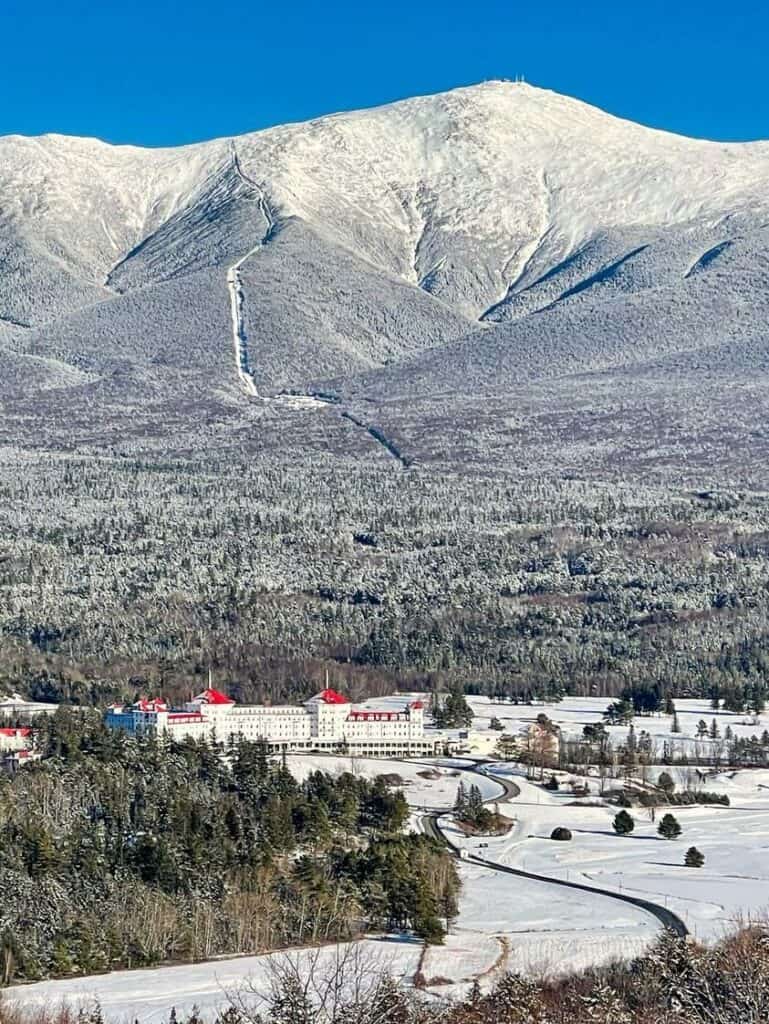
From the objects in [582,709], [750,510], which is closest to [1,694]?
[582,709]

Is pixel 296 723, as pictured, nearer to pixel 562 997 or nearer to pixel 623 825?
pixel 623 825

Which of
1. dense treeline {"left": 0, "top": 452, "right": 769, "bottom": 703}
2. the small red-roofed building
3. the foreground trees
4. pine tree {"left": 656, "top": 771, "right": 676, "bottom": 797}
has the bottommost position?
the foreground trees

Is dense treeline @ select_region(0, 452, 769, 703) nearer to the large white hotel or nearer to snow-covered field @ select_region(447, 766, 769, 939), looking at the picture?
the large white hotel

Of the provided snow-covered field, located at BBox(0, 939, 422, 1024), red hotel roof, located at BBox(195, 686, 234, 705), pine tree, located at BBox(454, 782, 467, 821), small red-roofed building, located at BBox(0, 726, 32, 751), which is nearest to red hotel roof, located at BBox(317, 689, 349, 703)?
red hotel roof, located at BBox(195, 686, 234, 705)

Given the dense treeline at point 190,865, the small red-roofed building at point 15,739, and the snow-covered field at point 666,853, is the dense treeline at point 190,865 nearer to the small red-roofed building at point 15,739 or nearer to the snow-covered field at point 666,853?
the snow-covered field at point 666,853

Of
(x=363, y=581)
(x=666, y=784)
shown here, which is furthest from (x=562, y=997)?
(x=363, y=581)

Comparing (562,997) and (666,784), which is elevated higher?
(666,784)
